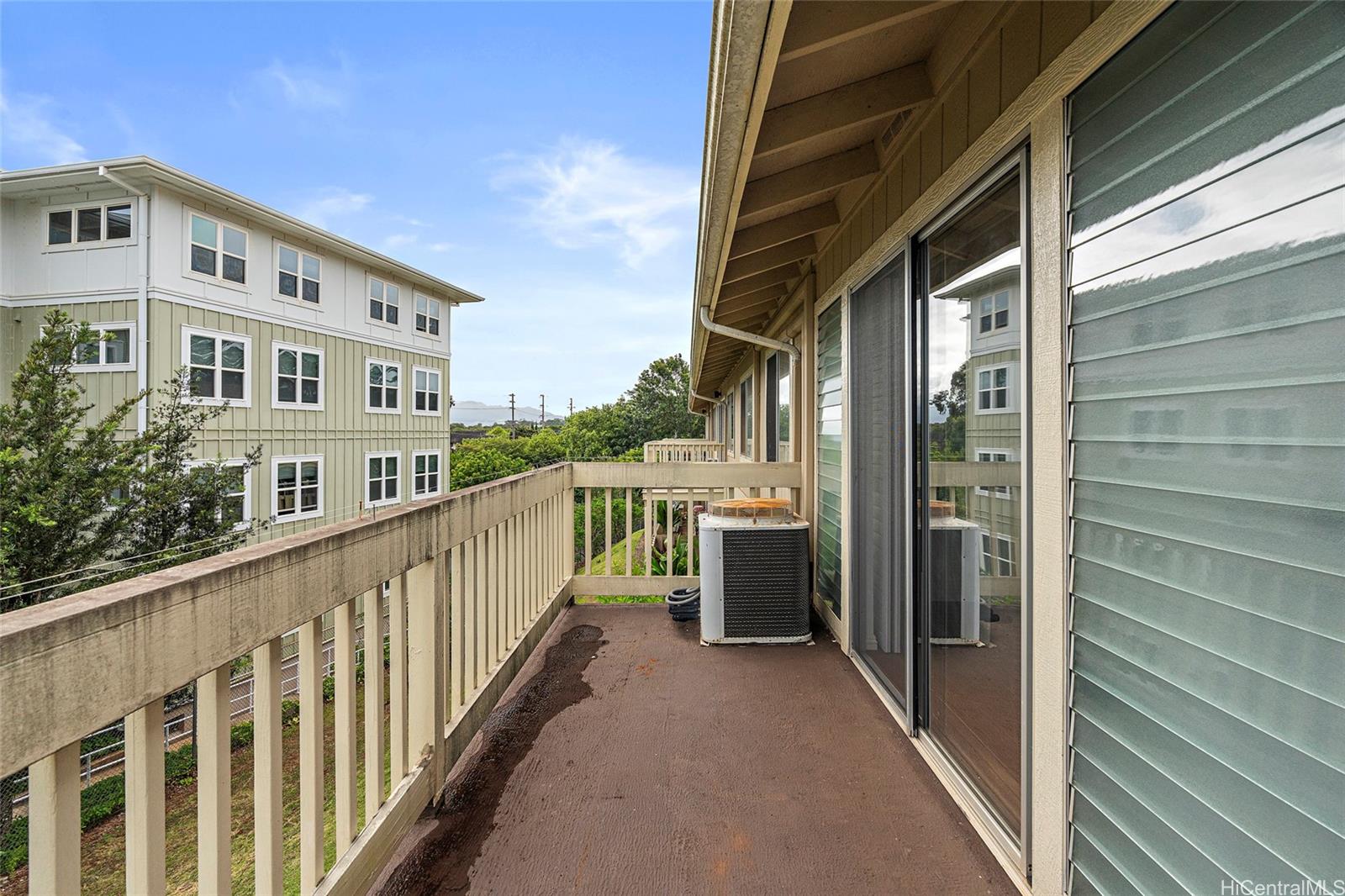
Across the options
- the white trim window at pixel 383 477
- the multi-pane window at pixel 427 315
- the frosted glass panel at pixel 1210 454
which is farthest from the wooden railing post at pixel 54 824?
the multi-pane window at pixel 427 315

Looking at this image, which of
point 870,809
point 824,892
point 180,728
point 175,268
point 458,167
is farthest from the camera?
point 458,167

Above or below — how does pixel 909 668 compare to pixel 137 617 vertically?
below

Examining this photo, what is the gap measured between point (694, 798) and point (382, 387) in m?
11.7

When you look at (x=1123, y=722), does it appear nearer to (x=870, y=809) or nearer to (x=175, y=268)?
(x=870, y=809)

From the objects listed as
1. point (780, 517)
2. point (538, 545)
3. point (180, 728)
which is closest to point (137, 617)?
point (180, 728)

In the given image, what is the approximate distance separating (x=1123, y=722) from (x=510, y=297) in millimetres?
32784

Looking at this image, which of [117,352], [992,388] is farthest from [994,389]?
[117,352]

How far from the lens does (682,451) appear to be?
11281mm

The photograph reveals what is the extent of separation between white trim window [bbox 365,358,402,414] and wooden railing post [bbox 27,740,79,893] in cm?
1175

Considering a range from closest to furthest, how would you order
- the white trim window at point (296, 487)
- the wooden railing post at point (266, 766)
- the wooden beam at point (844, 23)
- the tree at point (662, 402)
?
the wooden railing post at point (266, 766), the wooden beam at point (844, 23), the white trim window at point (296, 487), the tree at point (662, 402)

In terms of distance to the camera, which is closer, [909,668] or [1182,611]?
[1182,611]

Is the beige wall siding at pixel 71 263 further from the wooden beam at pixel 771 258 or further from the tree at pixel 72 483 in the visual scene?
the wooden beam at pixel 771 258

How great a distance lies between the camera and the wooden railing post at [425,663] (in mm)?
1916

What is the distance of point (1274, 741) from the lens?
2.88 ft
